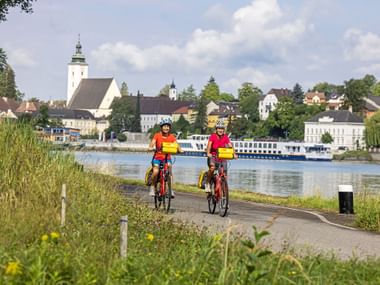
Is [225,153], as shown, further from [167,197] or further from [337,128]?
[337,128]

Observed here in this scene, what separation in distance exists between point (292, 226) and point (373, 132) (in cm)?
14091

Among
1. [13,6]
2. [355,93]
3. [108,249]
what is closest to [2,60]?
[13,6]

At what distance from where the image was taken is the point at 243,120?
19538 centimetres

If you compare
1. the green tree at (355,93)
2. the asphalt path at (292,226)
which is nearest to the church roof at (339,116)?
the green tree at (355,93)

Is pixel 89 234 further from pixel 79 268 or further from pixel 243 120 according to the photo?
pixel 243 120

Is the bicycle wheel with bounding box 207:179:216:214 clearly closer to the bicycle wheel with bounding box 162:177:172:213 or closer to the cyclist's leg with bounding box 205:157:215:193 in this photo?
the cyclist's leg with bounding box 205:157:215:193

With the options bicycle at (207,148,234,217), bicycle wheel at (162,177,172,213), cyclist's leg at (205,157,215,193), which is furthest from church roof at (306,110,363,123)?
bicycle wheel at (162,177,172,213)

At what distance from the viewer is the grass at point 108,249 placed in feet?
23.4

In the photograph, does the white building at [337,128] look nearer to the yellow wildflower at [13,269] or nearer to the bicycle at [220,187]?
the bicycle at [220,187]

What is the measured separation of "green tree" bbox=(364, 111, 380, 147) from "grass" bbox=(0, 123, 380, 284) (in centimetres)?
14265

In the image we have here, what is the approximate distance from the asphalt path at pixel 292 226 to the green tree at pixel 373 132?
134 metres

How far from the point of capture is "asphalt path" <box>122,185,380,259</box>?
11328 millimetres

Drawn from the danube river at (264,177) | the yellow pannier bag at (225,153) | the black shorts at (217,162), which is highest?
the yellow pannier bag at (225,153)

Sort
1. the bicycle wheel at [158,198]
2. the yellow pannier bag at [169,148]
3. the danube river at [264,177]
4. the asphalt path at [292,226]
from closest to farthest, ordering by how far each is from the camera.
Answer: the asphalt path at [292,226], the yellow pannier bag at [169,148], the bicycle wheel at [158,198], the danube river at [264,177]
